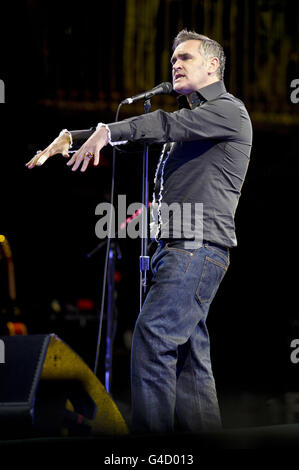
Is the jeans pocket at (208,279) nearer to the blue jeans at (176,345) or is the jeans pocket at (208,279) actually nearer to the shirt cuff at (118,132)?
the blue jeans at (176,345)

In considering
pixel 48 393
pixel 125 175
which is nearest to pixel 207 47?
pixel 48 393

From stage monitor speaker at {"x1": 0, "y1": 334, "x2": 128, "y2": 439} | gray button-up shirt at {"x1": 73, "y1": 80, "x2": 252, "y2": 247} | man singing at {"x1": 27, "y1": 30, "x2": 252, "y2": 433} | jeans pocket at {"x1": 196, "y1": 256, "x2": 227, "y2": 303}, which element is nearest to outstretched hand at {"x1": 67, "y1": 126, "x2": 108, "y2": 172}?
man singing at {"x1": 27, "y1": 30, "x2": 252, "y2": 433}

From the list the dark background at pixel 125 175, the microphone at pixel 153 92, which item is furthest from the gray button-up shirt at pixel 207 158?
the dark background at pixel 125 175

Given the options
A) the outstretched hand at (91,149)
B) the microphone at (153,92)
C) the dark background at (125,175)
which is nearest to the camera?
the outstretched hand at (91,149)

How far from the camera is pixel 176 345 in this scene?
193 centimetres

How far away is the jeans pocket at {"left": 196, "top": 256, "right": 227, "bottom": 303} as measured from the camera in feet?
6.57

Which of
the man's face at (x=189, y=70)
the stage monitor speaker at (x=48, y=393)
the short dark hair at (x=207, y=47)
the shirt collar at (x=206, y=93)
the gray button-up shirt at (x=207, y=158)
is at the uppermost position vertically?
the short dark hair at (x=207, y=47)

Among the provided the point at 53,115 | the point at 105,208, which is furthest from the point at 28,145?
the point at 105,208

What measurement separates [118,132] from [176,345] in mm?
752

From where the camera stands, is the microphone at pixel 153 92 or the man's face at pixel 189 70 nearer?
the man's face at pixel 189 70

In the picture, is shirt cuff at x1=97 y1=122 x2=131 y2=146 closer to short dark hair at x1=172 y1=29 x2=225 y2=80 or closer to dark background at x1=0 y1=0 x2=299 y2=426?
short dark hair at x1=172 y1=29 x2=225 y2=80

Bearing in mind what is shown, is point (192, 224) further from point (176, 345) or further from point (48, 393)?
point (48, 393)

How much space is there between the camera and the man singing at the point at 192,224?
189cm

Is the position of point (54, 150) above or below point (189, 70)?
below
